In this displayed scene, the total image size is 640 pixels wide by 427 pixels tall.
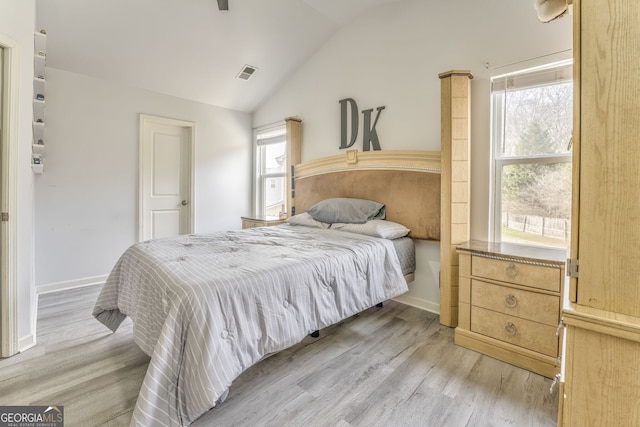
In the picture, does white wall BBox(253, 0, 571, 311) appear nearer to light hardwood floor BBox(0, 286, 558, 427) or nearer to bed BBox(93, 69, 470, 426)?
bed BBox(93, 69, 470, 426)

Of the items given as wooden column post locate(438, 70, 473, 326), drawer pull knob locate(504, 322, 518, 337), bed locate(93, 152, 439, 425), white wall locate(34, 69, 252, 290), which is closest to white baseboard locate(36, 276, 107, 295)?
white wall locate(34, 69, 252, 290)

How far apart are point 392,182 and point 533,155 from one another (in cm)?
116

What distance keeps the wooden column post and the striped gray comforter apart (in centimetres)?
40

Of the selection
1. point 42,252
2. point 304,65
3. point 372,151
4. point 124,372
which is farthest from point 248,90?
point 124,372

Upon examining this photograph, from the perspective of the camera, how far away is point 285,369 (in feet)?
6.08

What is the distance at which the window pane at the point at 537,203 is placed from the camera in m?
2.15

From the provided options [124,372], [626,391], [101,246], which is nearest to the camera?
[626,391]

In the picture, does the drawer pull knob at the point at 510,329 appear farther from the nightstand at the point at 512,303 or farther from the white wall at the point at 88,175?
the white wall at the point at 88,175

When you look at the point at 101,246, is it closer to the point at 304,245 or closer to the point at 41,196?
the point at 41,196

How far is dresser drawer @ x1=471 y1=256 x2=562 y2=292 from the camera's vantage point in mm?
1797

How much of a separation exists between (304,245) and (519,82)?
6.83ft

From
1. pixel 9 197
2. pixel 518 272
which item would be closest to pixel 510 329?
pixel 518 272

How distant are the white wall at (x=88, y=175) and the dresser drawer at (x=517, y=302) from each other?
369cm

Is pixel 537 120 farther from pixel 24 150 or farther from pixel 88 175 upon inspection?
pixel 88 175
